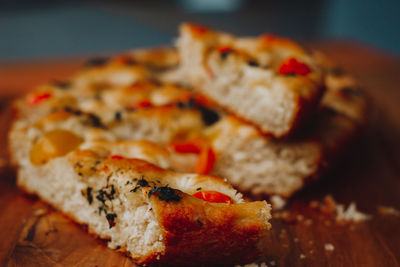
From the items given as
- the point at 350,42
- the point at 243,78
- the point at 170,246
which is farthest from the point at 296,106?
the point at 350,42

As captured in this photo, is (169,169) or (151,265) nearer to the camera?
(151,265)

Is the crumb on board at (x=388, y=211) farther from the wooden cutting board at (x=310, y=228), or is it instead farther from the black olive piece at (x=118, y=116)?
the black olive piece at (x=118, y=116)

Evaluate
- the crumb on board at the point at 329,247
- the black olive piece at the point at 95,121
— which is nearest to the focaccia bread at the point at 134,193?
the black olive piece at the point at 95,121

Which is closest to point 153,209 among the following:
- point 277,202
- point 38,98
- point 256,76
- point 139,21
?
point 277,202

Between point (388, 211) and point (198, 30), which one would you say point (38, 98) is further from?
point (388, 211)

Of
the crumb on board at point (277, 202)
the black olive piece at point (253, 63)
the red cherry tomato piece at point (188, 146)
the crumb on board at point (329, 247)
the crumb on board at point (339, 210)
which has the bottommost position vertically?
the crumb on board at point (277, 202)

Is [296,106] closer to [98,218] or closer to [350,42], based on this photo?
[98,218]

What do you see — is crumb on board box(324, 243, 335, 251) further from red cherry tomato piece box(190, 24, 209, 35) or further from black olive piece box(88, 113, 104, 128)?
red cherry tomato piece box(190, 24, 209, 35)
